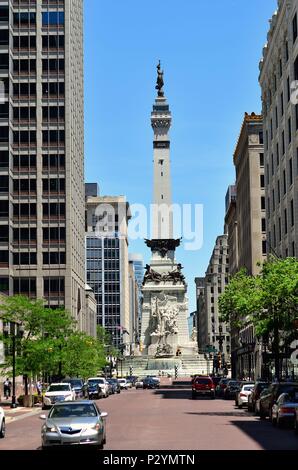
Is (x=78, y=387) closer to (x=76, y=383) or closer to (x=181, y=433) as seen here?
(x=76, y=383)

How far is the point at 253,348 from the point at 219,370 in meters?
26.6

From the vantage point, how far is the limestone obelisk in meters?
148

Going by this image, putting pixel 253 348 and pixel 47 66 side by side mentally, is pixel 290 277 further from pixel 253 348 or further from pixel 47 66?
pixel 47 66

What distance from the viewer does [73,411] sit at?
83.3ft

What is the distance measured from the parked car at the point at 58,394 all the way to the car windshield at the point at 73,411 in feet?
87.5

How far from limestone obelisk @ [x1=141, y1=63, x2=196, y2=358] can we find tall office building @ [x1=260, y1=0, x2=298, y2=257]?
67.5m

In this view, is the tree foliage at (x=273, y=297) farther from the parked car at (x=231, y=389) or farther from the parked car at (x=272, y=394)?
the parked car at (x=231, y=389)

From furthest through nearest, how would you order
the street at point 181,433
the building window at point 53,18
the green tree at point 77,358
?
the building window at point 53,18, the green tree at point 77,358, the street at point 181,433

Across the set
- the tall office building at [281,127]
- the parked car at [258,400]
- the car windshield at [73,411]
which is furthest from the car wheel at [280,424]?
the tall office building at [281,127]

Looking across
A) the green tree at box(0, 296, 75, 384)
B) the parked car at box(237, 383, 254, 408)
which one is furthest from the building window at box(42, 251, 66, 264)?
the parked car at box(237, 383, 254, 408)

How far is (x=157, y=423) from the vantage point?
36.2m

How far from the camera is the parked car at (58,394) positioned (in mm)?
52709

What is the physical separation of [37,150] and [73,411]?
88.8 m

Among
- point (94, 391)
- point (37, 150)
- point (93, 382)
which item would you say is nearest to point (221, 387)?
point (94, 391)
